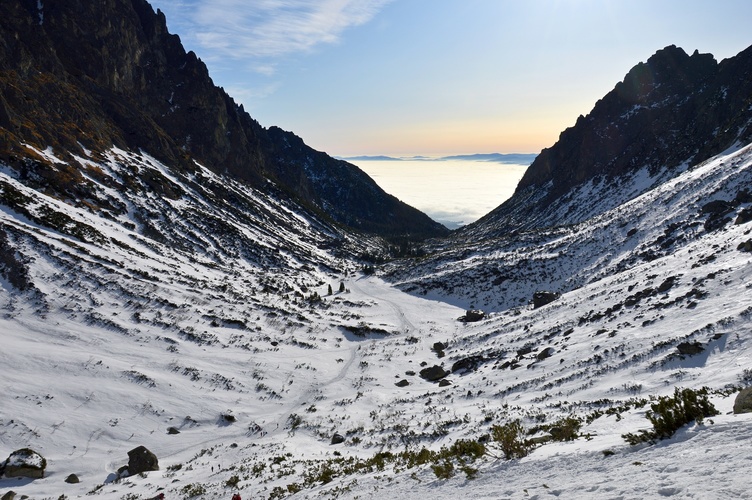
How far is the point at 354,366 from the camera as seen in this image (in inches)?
1364

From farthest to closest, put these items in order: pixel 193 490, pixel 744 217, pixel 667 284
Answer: pixel 744 217 < pixel 667 284 < pixel 193 490

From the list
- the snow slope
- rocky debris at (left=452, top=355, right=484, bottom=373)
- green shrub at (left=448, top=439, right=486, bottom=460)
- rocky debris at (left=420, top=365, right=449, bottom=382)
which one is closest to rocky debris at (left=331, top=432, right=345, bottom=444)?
the snow slope

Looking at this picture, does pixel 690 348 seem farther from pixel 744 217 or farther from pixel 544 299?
pixel 744 217

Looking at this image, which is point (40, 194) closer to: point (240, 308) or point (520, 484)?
point (240, 308)

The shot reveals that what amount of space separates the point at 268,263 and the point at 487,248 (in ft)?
137

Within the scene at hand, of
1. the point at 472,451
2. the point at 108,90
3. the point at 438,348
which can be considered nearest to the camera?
the point at 472,451

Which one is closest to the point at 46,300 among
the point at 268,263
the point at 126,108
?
the point at 268,263

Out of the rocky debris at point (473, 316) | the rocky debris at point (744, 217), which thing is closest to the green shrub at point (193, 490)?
the rocky debris at point (473, 316)

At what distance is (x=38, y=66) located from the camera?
78.1m

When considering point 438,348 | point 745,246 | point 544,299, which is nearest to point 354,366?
point 438,348

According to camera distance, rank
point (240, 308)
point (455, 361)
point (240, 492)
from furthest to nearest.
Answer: point (240, 308) → point (455, 361) → point (240, 492)

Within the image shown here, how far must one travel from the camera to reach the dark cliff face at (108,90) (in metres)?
67.6

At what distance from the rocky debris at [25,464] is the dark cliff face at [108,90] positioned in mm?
49608

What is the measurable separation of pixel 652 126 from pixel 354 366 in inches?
4907
